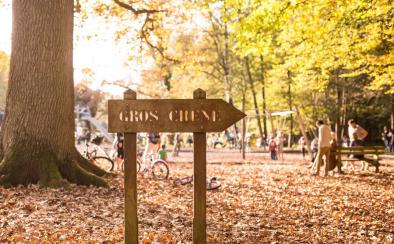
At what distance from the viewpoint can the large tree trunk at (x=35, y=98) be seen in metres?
9.44

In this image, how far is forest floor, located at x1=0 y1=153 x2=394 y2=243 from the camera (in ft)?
21.1

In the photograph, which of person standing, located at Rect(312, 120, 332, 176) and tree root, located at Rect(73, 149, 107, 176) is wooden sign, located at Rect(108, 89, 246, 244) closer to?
tree root, located at Rect(73, 149, 107, 176)

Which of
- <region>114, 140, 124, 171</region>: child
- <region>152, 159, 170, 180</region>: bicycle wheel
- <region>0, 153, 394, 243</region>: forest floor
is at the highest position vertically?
<region>114, 140, 124, 171</region>: child

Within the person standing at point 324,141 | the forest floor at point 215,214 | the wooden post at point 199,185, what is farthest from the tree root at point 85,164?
the person standing at point 324,141

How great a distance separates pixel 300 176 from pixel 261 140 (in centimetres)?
2184

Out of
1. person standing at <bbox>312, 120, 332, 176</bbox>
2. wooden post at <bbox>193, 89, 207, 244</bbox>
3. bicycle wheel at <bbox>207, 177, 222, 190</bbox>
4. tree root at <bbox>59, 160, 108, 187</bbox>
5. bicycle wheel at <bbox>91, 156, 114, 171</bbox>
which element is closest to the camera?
wooden post at <bbox>193, 89, 207, 244</bbox>

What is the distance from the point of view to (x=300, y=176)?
1448 centimetres

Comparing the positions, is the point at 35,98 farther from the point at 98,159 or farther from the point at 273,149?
the point at 273,149

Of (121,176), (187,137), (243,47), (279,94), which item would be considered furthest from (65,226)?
(279,94)

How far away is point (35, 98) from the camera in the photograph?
30.9ft

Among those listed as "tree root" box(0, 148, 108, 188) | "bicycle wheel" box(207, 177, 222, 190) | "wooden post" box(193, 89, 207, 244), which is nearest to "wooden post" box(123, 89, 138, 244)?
"wooden post" box(193, 89, 207, 244)

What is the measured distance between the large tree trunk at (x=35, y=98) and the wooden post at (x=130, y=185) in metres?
4.71

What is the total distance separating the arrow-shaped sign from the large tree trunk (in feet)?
16.5

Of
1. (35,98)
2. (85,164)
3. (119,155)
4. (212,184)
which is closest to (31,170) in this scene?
(35,98)
